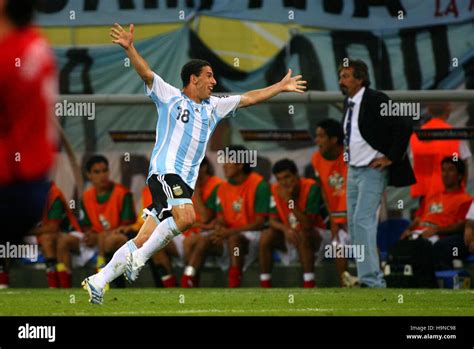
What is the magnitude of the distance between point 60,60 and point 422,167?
460 cm

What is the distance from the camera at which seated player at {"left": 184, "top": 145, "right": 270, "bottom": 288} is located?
14867 mm

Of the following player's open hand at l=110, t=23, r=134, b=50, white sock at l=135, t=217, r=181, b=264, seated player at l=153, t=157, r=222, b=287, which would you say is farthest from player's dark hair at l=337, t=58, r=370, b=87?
player's open hand at l=110, t=23, r=134, b=50

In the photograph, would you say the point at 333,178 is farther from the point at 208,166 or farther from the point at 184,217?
the point at 184,217

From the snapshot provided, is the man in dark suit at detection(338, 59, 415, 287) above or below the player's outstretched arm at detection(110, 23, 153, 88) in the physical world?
below

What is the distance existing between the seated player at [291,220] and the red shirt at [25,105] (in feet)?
30.3

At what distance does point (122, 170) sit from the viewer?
16.1 meters

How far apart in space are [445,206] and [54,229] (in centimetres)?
448

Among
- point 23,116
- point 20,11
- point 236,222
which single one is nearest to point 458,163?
point 236,222

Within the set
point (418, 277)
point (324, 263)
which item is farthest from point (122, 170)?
point (418, 277)

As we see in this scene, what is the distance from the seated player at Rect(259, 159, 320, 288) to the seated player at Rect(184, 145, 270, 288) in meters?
0.16

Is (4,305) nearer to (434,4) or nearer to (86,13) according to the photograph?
(86,13)

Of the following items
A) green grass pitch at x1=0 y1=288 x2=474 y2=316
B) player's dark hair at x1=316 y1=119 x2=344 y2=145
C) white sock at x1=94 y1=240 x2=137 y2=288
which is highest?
player's dark hair at x1=316 y1=119 x2=344 y2=145

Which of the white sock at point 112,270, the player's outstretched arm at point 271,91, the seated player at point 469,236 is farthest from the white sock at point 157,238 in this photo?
the seated player at point 469,236

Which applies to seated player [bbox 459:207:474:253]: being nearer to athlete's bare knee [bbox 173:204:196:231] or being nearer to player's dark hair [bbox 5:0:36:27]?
athlete's bare knee [bbox 173:204:196:231]
